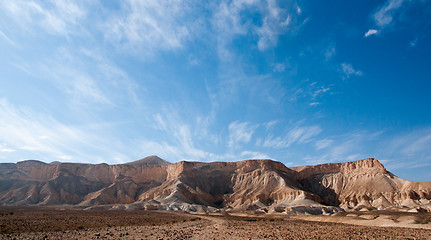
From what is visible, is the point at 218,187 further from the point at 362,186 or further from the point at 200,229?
the point at 200,229

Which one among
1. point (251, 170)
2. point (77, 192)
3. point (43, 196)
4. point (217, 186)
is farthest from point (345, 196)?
point (43, 196)

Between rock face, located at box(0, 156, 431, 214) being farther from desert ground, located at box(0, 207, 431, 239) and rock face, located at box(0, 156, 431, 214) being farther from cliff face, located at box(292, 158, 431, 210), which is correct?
desert ground, located at box(0, 207, 431, 239)

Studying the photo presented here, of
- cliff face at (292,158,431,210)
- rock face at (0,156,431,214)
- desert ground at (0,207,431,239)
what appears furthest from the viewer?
rock face at (0,156,431,214)

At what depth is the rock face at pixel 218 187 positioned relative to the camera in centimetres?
9750

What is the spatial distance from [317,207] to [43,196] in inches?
4330

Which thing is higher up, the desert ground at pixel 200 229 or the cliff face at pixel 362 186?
the cliff face at pixel 362 186

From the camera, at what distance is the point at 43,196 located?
114m

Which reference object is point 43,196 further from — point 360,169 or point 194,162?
point 360,169

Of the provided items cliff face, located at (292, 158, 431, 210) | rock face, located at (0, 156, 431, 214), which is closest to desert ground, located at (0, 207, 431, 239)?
rock face, located at (0, 156, 431, 214)

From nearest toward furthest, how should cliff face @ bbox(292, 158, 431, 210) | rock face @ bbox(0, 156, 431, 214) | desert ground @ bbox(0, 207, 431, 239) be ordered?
desert ground @ bbox(0, 207, 431, 239), cliff face @ bbox(292, 158, 431, 210), rock face @ bbox(0, 156, 431, 214)

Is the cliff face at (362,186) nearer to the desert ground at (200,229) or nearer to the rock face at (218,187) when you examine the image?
the rock face at (218,187)

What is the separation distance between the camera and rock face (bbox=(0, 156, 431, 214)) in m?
97.5

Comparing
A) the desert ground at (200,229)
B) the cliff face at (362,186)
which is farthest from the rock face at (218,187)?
the desert ground at (200,229)

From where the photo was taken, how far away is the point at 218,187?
4993 inches
